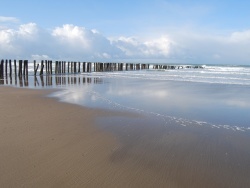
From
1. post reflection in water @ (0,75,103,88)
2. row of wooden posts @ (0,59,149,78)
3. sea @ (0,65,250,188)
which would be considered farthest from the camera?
row of wooden posts @ (0,59,149,78)

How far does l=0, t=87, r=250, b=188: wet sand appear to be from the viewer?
345 cm

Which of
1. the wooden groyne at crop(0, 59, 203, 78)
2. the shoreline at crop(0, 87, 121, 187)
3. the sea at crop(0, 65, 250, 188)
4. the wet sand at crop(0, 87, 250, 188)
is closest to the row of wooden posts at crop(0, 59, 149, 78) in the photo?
Result: the wooden groyne at crop(0, 59, 203, 78)

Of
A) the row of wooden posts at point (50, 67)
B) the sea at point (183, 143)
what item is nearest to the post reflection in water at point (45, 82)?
the row of wooden posts at point (50, 67)

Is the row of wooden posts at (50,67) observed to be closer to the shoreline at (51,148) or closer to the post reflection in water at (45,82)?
the post reflection in water at (45,82)

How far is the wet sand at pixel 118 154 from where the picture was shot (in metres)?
3.45

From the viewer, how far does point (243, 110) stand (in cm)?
830

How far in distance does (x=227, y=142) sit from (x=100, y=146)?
2.39 m

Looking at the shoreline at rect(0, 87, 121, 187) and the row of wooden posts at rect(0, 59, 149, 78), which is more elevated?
the row of wooden posts at rect(0, 59, 149, 78)

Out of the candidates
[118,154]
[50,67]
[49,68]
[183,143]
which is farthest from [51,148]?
[49,68]

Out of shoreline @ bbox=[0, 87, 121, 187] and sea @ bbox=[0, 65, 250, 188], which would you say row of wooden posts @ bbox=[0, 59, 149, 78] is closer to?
shoreline @ bbox=[0, 87, 121, 187]

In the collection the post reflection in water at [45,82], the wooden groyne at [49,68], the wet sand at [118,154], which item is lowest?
the wet sand at [118,154]

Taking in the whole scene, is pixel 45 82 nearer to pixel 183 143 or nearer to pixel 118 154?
pixel 183 143

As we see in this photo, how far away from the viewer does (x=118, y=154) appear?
172 inches

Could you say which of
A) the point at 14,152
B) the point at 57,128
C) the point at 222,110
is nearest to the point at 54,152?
the point at 14,152
